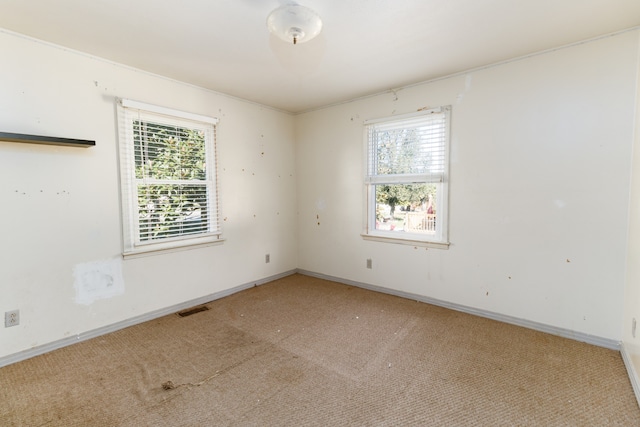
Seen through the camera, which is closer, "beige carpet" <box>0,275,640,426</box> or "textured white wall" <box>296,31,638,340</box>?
"beige carpet" <box>0,275,640,426</box>

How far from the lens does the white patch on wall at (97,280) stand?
2.52 m

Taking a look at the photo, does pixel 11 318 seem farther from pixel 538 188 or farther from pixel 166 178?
pixel 538 188

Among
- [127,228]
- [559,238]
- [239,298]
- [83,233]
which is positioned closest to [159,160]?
[127,228]

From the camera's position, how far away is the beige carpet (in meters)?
1.69

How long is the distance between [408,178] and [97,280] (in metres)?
3.25

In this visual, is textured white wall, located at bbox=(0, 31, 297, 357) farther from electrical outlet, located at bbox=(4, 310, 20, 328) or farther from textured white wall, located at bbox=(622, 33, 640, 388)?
textured white wall, located at bbox=(622, 33, 640, 388)

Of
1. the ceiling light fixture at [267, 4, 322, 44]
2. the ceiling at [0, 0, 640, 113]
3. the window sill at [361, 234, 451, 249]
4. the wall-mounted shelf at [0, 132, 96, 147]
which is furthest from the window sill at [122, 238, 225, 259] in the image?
the ceiling light fixture at [267, 4, 322, 44]

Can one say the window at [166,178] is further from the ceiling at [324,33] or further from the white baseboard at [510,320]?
the white baseboard at [510,320]

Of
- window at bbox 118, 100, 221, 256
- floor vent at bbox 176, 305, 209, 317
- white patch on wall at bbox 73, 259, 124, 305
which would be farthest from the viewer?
floor vent at bbox 176, 305, 209, 317

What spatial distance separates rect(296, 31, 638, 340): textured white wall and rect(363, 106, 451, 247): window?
113 millimetres

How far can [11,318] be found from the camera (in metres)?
2.21

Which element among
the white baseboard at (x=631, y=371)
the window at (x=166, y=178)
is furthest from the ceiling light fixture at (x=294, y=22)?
the white baseboard at (x=631, y=371)

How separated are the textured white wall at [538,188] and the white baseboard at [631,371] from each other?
150 mm

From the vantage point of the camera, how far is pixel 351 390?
1.90m
